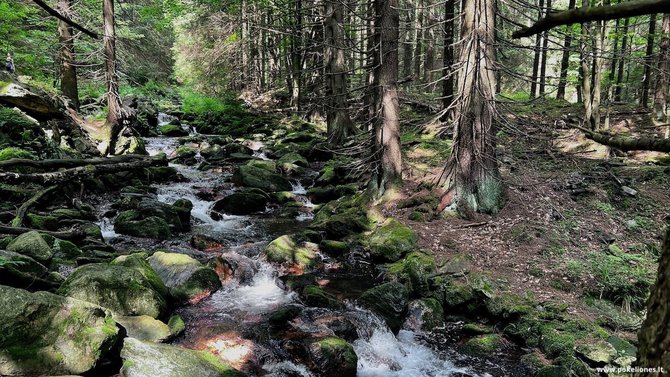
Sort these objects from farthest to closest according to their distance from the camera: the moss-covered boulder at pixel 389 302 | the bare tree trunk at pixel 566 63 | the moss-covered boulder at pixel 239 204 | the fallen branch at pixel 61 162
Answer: the moss-covered boulder at pixel 239 204
the bare tree trunk at pixel 566 63
the fallen branch at pixel 61 162
the moss-covered boulder at pixel 389 302

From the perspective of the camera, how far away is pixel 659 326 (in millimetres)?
1496

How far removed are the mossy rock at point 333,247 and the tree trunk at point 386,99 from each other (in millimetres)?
2205

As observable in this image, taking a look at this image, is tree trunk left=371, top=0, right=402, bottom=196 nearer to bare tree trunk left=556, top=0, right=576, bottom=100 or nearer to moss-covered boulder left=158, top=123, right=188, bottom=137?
bare tree trunk left=556, top=0, right=576, bottom=100

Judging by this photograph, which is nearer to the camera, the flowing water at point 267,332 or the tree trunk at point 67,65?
the flowing water at point 267,332

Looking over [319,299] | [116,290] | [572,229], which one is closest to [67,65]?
[116,290]

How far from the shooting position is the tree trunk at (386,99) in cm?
1026

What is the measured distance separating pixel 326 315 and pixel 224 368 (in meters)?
2.03

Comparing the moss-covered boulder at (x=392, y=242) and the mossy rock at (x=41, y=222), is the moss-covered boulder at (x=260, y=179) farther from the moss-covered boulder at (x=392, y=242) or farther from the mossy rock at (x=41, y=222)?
the mossy rock at (x=41, y=222)


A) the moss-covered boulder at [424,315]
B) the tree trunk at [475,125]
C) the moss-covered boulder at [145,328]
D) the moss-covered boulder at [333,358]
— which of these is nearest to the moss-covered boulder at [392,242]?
the tree trunk at [475,125]

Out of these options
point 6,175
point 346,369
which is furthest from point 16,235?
point 346,369

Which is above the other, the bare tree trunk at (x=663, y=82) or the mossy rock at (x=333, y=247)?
the bare tree trunk at (x=663, y=82)

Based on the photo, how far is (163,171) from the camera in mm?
14648

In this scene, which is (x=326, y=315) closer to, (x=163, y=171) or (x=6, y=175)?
(x=6, y=175)

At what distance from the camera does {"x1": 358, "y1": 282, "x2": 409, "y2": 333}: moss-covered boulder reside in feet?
22.1
